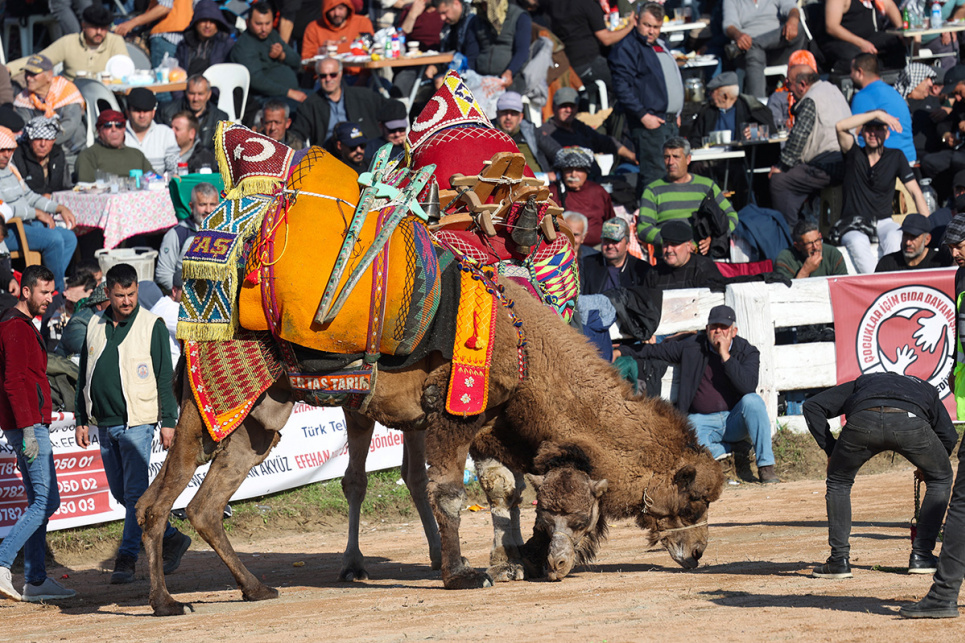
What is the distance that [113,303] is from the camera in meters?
9.46

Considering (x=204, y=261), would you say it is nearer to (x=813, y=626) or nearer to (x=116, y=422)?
(x=116, y=422)

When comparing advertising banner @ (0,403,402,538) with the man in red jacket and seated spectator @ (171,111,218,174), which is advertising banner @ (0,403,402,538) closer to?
the man in red jacket

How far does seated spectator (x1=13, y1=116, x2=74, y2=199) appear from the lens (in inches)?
549

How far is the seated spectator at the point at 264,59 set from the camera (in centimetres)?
1702

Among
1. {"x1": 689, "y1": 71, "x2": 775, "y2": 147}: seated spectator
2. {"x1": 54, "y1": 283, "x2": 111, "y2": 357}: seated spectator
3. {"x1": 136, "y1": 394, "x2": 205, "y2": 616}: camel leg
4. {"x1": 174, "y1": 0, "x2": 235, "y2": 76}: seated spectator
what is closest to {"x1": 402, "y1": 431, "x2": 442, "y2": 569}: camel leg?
{"x1": 136, "y1": 394, "x2": 205, "y2": 616}: camel leg

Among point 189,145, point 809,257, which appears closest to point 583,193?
point 809,257

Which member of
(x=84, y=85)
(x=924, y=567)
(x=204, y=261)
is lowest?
(x=924, y=567)

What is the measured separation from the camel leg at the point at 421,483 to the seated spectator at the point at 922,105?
34.8 ft

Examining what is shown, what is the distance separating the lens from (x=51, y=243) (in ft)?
42.9

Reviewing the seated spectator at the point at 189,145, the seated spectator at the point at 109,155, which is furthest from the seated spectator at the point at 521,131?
the seated spectator at the point at 109,155

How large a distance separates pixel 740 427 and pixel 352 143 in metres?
5.52

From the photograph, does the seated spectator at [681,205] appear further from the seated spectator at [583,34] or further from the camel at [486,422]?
the camel at [486,422]

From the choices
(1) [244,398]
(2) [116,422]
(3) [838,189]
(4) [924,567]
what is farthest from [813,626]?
(3) [838,189]

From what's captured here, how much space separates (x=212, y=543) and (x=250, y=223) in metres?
2.07
